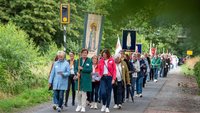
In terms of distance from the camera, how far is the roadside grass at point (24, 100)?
13672 mm

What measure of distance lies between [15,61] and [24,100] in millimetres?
3207

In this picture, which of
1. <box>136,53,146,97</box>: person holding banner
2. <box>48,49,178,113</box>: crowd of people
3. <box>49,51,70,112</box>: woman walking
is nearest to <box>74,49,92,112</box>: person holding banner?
<box>48,49,178,113</box>: crowd of people

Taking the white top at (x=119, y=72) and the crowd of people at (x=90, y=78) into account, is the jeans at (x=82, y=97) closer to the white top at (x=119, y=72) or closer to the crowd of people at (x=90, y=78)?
the crowd of people at (x=90, y=78)

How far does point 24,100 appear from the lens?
15.5 m

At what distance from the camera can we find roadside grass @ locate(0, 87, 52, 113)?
44.9 ft

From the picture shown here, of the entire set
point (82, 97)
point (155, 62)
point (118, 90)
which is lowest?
point (82, 97)

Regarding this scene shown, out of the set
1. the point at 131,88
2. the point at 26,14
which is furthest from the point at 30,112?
the point at 26,14

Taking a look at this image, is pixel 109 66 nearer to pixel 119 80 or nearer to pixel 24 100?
pixel 119 80

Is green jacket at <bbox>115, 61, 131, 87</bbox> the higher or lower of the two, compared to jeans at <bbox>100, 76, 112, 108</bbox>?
higher

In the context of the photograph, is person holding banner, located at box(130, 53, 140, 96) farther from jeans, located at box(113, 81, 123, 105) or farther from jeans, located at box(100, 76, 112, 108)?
jeans, located at box(100, 76, 112, 108)

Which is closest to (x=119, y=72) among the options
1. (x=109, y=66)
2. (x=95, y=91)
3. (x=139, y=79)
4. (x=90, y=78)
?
(x=95, y=91)

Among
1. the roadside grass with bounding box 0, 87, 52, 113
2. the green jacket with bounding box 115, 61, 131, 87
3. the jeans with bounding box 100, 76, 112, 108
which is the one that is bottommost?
the roadside grass with bounding box 0, 87, 52, 113

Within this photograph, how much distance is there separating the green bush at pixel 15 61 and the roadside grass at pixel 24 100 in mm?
573

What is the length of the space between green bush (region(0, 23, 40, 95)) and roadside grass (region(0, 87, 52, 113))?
22.6 inches
